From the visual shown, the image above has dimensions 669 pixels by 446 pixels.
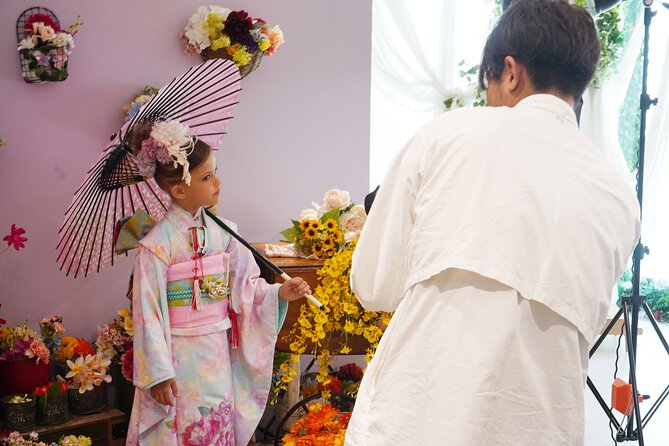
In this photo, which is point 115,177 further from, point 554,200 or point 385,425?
point 554,200

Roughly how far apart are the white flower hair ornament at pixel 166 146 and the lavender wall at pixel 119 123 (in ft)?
2.62

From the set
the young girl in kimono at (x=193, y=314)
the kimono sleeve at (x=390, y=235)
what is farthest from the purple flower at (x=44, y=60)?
the kimono sleeve at (x=390, y=235)

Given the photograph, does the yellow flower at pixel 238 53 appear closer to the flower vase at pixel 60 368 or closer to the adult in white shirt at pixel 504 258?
the flower vase at pixel 60 368

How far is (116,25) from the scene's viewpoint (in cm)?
317

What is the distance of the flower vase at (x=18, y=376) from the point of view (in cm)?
277

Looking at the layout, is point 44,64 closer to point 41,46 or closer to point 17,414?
point 41,46

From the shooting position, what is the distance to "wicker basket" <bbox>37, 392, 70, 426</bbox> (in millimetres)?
2803

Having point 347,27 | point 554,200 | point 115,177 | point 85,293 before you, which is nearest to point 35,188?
point 85,293

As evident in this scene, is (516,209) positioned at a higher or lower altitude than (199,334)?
higher

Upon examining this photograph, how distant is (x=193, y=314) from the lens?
2.56 m

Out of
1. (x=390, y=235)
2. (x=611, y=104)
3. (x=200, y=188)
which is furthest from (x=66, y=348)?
(x=611, y=104)

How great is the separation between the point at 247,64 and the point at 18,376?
1626mm

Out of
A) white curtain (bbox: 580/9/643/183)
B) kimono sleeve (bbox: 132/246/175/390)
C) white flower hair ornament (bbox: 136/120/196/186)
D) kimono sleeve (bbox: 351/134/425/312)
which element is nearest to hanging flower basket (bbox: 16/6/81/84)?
white flower hair ornament (bbox: 136/120/196/186)

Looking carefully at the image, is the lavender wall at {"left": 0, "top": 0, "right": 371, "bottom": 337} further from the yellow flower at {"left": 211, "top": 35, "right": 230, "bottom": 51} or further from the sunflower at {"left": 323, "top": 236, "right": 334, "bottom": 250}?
the sunflower at {"left": 323, "top": 236, "right": 334, "bottom": 250}
